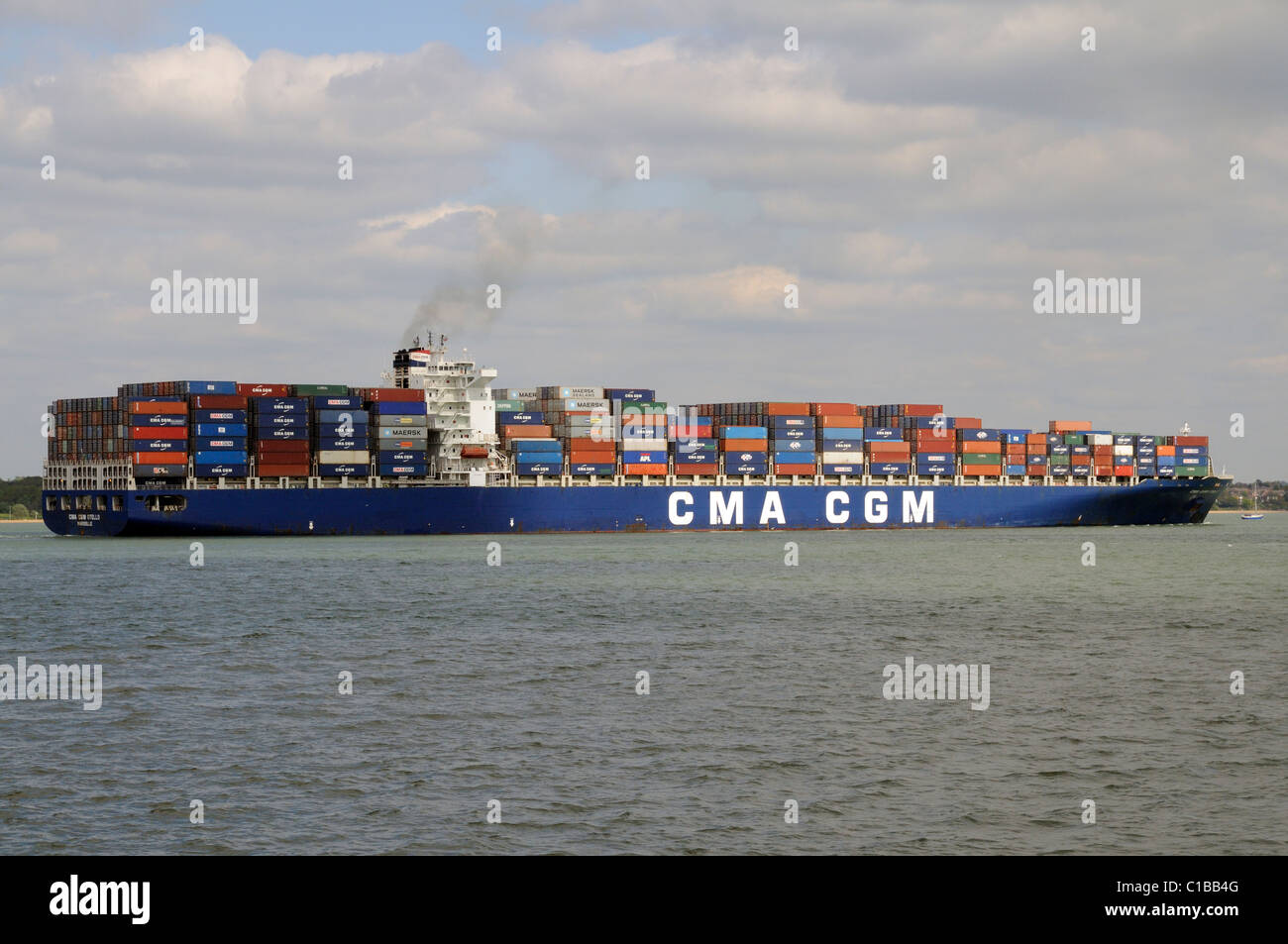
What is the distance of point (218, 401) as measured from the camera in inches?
3189

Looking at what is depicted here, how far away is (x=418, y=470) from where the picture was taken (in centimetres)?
8544

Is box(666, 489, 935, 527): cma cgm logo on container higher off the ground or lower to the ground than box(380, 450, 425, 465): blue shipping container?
lower

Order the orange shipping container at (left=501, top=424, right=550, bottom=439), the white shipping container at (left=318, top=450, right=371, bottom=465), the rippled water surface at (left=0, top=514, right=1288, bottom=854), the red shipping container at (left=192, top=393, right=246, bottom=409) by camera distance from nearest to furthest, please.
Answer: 1. the rippled water surface at (left=0, top=514, right=1288, bottom=854)
2. the red shipping container at (left=192, top=393, right=246, bottom=409)
3. the white shipping container at (left=318, top=450, right=371, bottom=465)
4. the orange shipping container at (left=501, top=424, right=550, bottom=439)

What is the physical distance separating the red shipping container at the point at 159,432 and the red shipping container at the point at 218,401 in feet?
6.65

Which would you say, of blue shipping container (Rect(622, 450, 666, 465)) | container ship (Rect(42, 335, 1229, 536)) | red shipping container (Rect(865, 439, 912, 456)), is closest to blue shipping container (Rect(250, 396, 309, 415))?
container ship (Rect(42, 335, 1229, 536))

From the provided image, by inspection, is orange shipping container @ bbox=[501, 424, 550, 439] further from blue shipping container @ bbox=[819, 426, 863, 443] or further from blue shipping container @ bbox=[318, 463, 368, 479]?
blue shipping container @ bbox=[819, 426, 863, 443]

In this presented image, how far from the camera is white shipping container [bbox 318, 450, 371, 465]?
82438mm

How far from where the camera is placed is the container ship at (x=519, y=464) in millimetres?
80875

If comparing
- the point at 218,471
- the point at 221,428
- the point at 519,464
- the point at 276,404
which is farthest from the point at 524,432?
the point at 218,471

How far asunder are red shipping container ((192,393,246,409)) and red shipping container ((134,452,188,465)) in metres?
3.50

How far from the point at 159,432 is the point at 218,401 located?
414cm

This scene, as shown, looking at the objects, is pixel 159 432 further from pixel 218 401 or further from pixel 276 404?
pixel 276 404
